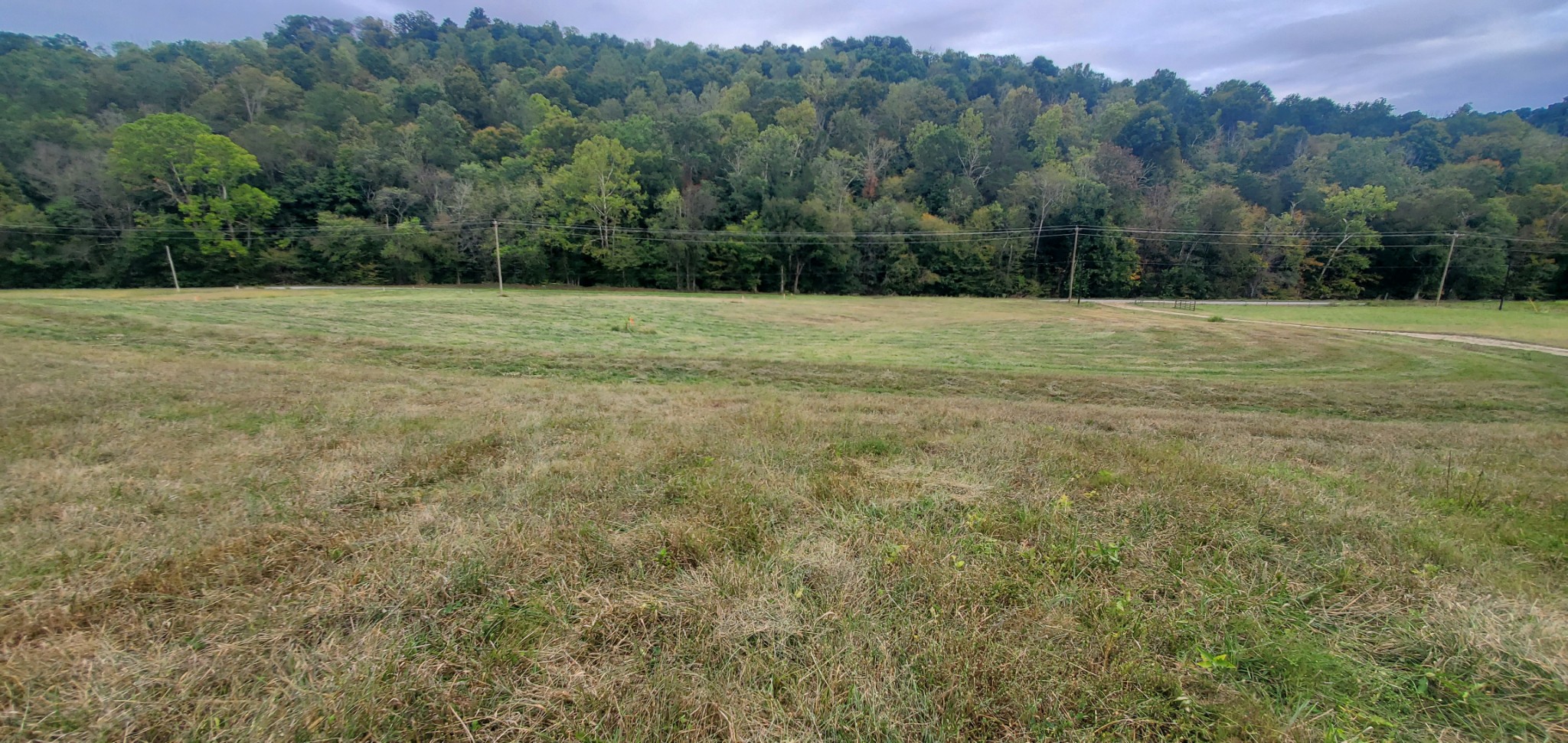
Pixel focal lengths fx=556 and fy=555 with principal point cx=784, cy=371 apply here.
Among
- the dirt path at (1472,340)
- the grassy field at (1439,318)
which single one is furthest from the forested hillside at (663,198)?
the dirt path at (1472,340)

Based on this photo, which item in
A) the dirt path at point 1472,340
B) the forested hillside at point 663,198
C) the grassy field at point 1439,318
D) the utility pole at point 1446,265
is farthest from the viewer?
the utility pole at point 1446,265

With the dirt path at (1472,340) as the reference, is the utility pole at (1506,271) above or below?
above

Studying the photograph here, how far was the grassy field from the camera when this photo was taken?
25156 millimetres

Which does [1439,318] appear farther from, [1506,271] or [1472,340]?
[1506,271]

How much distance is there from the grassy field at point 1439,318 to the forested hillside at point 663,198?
12416 millimetres

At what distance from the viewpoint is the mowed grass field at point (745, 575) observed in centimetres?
200

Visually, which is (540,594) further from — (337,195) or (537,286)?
(337,195)

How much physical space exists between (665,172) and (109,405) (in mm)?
57896

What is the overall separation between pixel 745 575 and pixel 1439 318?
165ft

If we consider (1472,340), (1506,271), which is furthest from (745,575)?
(1506,271)

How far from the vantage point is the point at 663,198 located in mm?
55062

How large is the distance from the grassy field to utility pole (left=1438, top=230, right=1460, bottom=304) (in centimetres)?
354

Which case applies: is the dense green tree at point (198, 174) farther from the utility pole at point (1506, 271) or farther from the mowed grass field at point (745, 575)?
the utility pole at point (1506, 271)

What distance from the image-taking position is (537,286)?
51375 millimetres
